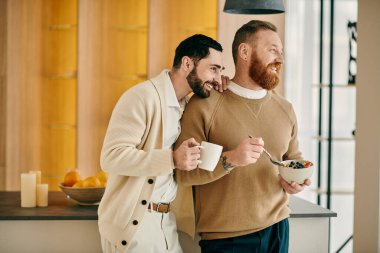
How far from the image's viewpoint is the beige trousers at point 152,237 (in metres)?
2.12

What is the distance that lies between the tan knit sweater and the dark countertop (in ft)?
0.79

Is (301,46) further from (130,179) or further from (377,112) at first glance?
(130,179)

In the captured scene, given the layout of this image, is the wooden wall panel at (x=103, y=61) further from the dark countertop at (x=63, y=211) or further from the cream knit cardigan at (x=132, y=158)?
the cream knit cardigan at (x=132, y=158)

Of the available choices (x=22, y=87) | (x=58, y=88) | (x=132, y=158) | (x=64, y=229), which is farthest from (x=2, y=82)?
(x=132, y=158)

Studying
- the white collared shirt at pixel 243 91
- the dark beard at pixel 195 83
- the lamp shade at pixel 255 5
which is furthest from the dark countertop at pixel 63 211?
the lamp shade at pixel 255 5

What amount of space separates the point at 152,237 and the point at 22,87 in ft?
8.91

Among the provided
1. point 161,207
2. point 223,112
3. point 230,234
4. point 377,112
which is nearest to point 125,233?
point 161,207

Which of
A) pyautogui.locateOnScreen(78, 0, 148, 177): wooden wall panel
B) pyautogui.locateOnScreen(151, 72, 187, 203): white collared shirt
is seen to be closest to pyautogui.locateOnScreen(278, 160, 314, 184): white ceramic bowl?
pyautogui.locateOnScreen(151, 72, 187, 203): white collared shirt

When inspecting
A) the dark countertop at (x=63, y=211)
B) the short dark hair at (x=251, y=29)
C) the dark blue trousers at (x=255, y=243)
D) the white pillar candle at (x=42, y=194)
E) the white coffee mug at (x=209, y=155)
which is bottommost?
the dark blue trousers at (x=255, y=243)

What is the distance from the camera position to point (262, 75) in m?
2.27

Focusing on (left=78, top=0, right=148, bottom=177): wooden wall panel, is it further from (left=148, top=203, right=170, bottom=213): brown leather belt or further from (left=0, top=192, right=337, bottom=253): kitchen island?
(left=148, top=203, right=170, bottom=213): brown leather belt

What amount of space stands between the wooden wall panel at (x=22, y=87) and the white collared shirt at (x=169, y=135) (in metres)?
2.60

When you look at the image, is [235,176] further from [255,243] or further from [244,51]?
[244,51]

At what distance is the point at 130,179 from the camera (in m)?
2.10
